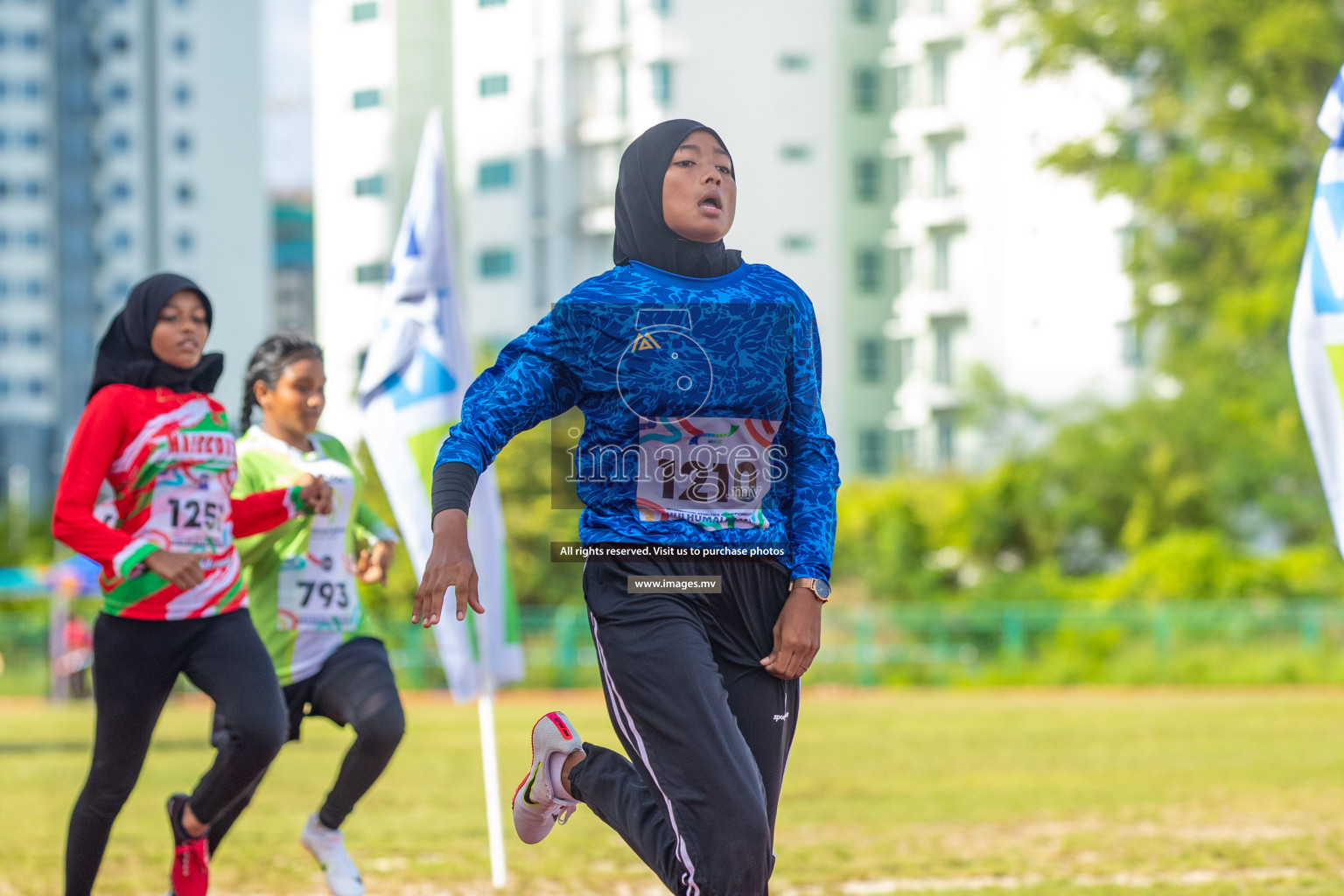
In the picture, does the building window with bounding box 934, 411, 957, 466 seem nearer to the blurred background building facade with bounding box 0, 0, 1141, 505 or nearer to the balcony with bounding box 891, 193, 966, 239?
the blurred background building facade with bounding box 0, 0, 1141, 505

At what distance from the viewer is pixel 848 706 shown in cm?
2653

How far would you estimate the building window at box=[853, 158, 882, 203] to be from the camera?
59.1 m

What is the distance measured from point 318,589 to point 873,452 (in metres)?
54.3

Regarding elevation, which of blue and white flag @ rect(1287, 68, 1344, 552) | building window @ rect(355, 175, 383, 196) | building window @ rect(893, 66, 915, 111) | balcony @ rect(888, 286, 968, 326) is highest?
building window @ rect(893, 66, 915, 111)

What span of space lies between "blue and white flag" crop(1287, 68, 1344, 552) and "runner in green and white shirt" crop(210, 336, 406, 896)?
3303 mm

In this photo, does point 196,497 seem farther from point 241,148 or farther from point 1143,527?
point 241,148

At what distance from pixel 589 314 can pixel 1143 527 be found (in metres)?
36.7

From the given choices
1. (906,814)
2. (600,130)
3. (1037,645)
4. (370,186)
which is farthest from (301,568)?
(370,186)

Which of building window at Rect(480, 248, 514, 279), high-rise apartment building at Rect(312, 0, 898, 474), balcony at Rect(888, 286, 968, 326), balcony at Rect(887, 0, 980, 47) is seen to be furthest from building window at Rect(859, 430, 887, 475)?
building window at Rect(480, 248, 514, 279)

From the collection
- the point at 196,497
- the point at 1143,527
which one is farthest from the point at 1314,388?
the point at 1143,527

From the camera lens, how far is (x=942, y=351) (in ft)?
188

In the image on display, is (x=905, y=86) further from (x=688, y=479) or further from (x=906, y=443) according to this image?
(x=688, y=479)

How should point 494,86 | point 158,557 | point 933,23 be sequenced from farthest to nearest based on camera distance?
point 494,86 → point 933,23 → point 158,557

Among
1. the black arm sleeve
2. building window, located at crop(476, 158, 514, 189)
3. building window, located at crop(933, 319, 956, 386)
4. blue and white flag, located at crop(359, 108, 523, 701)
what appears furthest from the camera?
building window, located at crop(476, 158, 514, 189)
